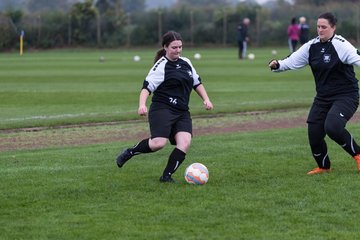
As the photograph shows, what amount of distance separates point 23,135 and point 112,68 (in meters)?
22.2

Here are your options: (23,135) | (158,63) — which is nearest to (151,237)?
(158,63)

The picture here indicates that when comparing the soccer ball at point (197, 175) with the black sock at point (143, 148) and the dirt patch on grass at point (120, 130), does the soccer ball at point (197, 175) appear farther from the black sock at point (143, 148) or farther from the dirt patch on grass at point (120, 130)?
the dirt patch on grass at point (120, 130)

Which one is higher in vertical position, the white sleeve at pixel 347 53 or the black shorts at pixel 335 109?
the white sleeve at pixel 347 53

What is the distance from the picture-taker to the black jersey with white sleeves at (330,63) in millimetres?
9266

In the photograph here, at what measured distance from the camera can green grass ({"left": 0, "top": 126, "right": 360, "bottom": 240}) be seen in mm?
6961

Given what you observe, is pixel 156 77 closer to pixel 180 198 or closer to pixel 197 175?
pixel 197 175

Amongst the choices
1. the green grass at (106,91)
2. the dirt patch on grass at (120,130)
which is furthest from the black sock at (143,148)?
the green grass at (106,91)

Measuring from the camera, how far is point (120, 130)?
631 inches

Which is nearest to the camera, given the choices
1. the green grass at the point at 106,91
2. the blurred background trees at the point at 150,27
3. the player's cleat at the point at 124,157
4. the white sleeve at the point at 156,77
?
the white sleeve at the point at 156,77

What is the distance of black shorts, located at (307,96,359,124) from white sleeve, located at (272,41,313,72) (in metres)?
0.48

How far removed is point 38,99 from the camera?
2264cm

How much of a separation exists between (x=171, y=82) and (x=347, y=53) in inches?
79.5

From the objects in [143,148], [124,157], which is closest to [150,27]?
[124,157]

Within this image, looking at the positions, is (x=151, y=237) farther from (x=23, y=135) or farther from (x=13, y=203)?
(x=23, y=135)
